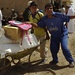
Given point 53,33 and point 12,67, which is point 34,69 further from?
point 53,33

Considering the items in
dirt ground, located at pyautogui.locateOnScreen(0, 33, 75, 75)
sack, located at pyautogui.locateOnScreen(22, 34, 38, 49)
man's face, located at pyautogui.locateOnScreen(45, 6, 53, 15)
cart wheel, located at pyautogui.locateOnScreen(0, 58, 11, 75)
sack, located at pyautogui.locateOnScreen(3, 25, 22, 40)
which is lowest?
dirt ground, located at pyautogui.locateOnScreen(0, 33, 75, 75)

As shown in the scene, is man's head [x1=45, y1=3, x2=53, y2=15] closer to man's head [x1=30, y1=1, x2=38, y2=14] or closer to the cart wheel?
man's head [x1=30, y1=1, x2=38, y2=14]

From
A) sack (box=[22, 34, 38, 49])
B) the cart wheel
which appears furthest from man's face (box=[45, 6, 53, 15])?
the cart wheel

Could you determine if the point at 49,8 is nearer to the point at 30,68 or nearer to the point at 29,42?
the point at 29,42

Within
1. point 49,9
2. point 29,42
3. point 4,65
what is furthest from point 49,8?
point 4,65

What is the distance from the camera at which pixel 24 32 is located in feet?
22.2

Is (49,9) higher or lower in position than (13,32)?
higher

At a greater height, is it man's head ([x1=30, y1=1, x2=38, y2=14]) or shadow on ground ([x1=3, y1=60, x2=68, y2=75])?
man's head ([x1=30, y1=1, x2=38, y2=14])

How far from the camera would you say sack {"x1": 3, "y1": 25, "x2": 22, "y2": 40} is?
6.54m

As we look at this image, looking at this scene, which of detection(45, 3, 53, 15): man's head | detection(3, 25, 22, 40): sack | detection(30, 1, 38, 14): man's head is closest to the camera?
detection(3, 25, 22, 40): sack

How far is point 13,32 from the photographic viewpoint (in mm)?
6566

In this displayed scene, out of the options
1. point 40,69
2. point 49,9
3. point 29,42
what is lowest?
point 40,69

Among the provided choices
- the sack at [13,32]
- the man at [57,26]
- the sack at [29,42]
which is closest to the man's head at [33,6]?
the man at [57,26]

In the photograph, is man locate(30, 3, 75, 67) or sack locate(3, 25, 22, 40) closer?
sack locate(3, 25, 22, 40)
